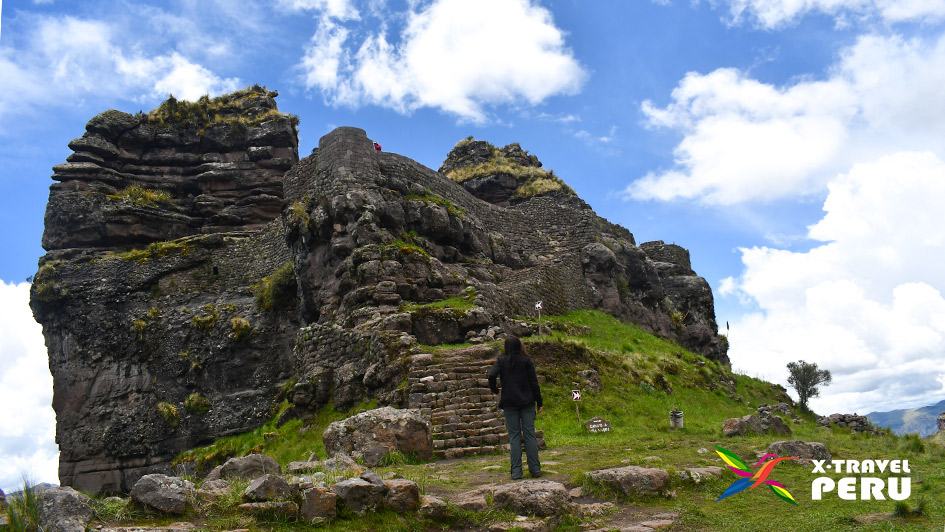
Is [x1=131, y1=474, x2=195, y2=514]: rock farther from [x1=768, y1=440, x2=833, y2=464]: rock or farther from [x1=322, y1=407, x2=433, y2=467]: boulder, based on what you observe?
[x1=768, y1=440, x2=833, y2=464]: rock

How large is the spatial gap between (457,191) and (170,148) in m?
19.6

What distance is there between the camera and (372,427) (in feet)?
35.6

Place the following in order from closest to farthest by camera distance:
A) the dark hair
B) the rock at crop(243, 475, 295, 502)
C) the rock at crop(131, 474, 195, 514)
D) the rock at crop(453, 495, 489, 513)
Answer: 1. the rock at crop(131, 474, 195, 514)
2. the rock at crop(243, 475, 295, 502)
3. the rock at crop(453, 495, 489, 513)
4. the dark hair

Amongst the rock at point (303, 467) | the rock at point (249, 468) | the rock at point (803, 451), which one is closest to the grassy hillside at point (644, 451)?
the rock at point (803, 451)

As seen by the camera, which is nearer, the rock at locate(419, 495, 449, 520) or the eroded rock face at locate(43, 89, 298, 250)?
the rock at locate(419, 495, 449, 520)

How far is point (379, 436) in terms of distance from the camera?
35.2ft

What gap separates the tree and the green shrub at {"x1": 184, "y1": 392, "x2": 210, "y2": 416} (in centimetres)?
3711

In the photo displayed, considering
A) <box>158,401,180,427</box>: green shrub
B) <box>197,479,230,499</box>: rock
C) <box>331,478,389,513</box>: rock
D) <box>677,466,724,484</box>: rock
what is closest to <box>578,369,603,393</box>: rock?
<box>677,466,724,484</box>: rock

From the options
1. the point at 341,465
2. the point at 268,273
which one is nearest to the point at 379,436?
the point at 341,465

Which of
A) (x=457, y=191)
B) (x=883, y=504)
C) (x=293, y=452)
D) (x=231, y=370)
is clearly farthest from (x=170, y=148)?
(x=883, y=504)

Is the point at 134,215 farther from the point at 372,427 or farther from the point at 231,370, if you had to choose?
the point at 372,427

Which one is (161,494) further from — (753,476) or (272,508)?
(753,476)

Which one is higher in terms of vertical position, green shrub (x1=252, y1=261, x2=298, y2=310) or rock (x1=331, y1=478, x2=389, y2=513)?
green shrub (x1=252, y1=261, x2=298, y2=310)

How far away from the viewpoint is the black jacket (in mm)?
8750
